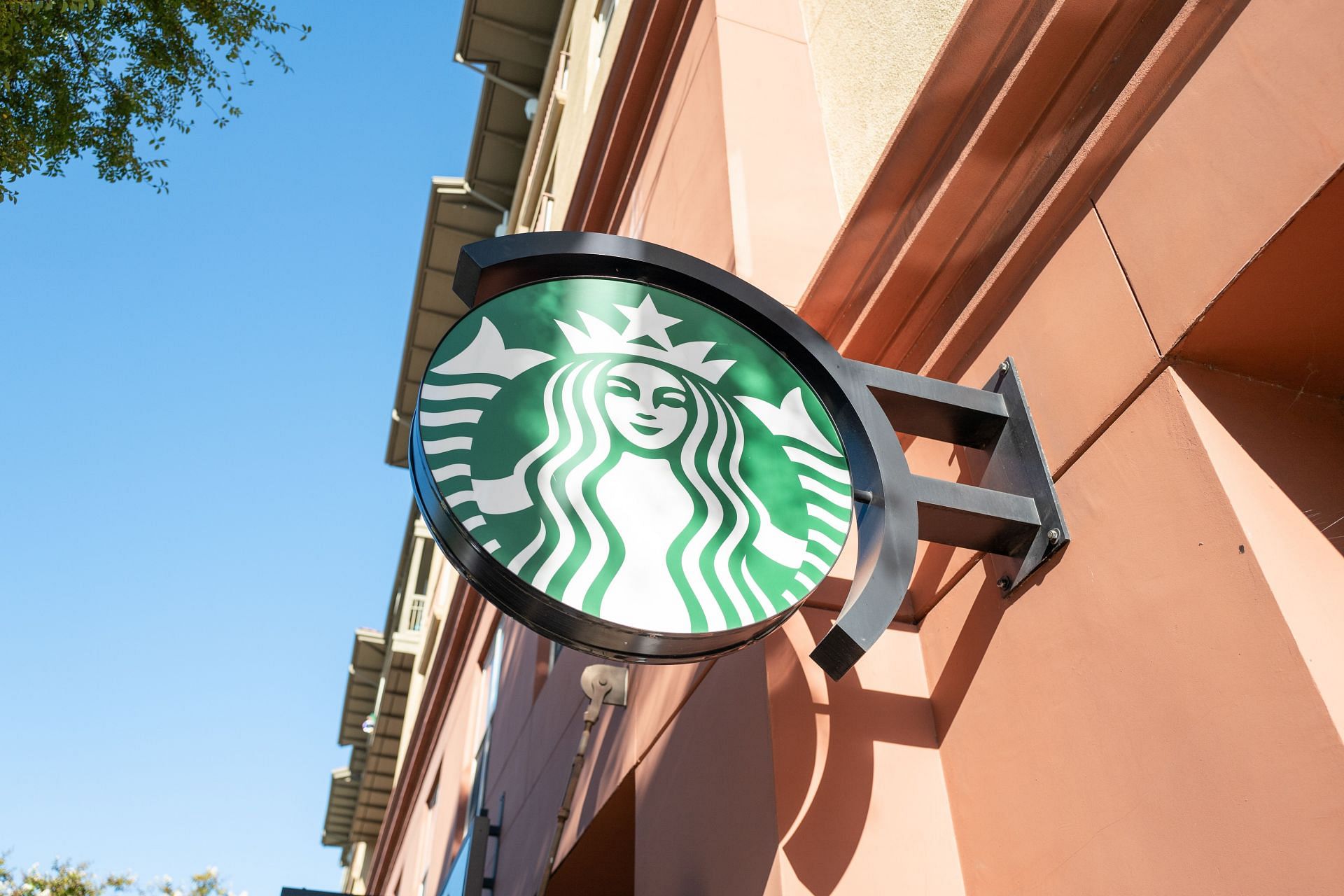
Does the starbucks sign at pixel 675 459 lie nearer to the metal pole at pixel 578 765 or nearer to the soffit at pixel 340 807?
the metal pole at pixel 578 765

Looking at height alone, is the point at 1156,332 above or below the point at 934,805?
above

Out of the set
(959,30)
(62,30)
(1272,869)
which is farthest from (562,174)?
(1272,869)

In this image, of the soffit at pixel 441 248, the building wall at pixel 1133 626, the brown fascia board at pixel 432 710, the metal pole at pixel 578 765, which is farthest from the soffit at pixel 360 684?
the building wall at pixel 1133 626

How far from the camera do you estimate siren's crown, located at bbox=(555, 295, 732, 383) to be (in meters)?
2.86

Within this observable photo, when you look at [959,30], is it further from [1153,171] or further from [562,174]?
[562,174]

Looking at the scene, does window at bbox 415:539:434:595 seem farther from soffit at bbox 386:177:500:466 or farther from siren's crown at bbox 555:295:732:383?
siren's crown at bbox 555:295:732:383

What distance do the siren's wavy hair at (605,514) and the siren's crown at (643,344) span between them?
46mm

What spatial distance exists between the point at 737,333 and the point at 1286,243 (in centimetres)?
145

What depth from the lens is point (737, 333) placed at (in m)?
3.08

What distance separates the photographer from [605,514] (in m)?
2.47

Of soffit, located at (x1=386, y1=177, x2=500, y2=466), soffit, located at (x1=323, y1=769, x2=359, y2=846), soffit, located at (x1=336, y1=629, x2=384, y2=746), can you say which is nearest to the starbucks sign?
soffit, located at (x1=386, y1=177, x2=500, y2=466)

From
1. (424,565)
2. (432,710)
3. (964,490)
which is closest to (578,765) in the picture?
(964,490)

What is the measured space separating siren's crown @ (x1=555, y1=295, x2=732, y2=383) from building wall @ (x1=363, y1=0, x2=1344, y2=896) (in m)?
0.83

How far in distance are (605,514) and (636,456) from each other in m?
0.23
